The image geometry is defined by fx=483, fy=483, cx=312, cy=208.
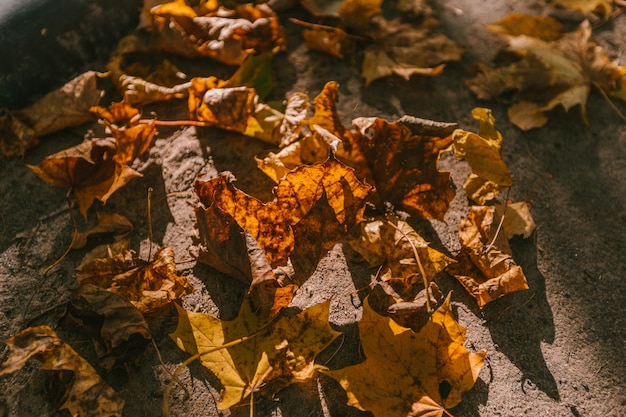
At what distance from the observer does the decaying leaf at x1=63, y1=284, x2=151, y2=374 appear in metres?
1.16

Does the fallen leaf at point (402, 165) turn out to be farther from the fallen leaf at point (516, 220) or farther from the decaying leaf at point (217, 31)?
the decaying leaf at point (217, 31)

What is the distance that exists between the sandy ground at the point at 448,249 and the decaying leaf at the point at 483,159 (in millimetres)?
66

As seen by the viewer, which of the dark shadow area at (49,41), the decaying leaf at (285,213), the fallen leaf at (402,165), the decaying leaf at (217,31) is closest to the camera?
the decaying leaf at (285,213)

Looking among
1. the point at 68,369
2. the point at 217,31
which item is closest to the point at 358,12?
the point at 217,31

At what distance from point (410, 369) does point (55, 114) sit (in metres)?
1.39

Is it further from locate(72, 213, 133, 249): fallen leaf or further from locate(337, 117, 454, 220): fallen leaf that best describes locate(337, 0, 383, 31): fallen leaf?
locate(72, 213, 133, 249): fallen leaf

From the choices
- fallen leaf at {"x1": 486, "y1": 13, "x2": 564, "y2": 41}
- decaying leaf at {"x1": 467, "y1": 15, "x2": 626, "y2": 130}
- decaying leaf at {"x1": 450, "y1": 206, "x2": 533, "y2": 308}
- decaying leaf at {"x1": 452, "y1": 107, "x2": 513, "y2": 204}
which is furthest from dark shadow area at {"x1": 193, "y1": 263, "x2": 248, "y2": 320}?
fallen leaf at {"x1": 486, "y1": 13, "x2": 564, "y2": 41}

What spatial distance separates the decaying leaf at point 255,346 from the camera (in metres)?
1.10

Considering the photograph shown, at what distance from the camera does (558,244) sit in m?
1.43

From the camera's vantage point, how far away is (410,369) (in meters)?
1.10

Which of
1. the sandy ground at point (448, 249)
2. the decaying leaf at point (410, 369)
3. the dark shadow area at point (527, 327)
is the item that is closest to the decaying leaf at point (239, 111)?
the sandy ground at point (448, 249)

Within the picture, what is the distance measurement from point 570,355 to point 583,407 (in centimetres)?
13

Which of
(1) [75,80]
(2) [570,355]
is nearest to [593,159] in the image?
(2) [570,355]

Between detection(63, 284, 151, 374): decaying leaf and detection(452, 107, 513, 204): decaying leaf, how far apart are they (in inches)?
37.9
